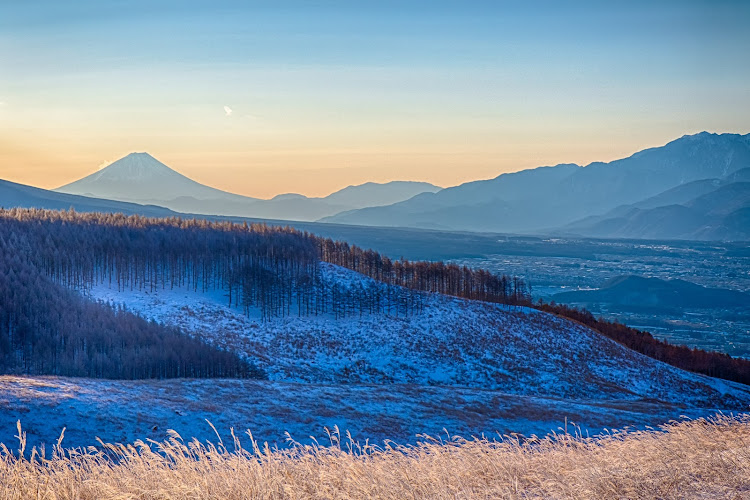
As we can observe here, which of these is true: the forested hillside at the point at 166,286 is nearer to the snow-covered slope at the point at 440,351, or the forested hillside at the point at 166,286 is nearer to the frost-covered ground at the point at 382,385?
the snow-covered slope at the point at 440,351

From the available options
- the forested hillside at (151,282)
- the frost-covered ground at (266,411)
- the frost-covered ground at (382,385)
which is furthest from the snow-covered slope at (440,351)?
the frost-covered ground at (266,411)

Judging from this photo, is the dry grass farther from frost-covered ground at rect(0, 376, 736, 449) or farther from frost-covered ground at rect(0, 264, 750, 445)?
frost-covered ground at rect(0, 264, 750, 445)

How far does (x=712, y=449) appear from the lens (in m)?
13.0

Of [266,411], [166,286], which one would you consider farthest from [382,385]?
[166,286]

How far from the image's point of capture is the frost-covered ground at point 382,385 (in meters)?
28.9

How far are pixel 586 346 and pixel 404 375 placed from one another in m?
24.8

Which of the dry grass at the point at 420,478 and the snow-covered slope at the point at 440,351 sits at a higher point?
the dry grass at the point at 420,478

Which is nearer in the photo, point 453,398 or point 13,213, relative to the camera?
point 453,398

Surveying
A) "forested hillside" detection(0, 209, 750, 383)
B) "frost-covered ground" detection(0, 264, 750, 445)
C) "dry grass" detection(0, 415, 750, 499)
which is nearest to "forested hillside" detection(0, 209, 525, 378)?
"forested hillside" detection(0, 209, 750, 383)

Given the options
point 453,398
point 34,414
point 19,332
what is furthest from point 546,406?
point 19,332

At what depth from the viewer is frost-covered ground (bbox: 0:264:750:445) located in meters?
28.9

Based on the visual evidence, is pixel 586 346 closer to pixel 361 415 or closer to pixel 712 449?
pixel 361 415

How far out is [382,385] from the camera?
4478 cm

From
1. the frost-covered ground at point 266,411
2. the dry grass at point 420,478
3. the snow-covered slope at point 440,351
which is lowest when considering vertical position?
the snow-covered slope at point 440,351
